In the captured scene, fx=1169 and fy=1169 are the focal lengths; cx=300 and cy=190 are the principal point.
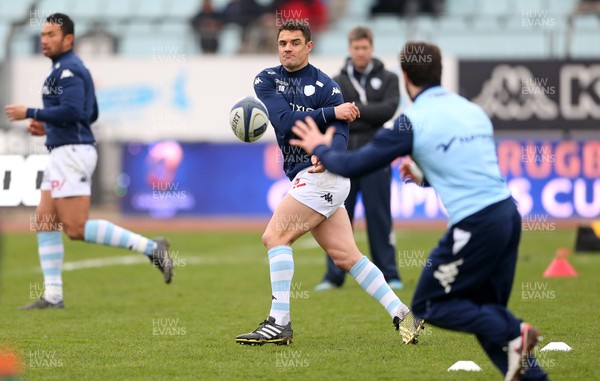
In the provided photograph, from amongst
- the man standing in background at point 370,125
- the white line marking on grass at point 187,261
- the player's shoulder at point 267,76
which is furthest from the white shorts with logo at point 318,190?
the white line marking on grass at point 187,261

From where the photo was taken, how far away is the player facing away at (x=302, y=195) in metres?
7.85

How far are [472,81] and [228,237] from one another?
5.79m

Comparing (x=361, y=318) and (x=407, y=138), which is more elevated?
(x=407, y=138)

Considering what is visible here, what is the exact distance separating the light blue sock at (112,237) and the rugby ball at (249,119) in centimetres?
236

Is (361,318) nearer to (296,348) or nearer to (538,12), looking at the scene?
(296,348)

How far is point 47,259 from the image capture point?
10.2 metres

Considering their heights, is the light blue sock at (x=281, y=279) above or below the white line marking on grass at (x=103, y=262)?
above

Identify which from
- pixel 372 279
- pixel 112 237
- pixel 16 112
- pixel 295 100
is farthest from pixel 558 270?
pixel 16 112

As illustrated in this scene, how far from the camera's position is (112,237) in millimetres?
10094

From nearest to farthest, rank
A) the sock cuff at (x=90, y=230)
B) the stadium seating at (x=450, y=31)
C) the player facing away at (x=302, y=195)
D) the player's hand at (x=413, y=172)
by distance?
the player's hand at (x=413, y=172) < the player facing away at (x=302, y=195) < the sock cuff at (x=90, y=230) < the stadium seating at (x=450, y=31)

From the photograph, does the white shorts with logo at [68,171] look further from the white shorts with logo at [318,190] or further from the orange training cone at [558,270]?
the orange training cone at [558,270]

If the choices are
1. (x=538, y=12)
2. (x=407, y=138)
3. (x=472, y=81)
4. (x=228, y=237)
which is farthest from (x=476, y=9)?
(x=407, y=138)

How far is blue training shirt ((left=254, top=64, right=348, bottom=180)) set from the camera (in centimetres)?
790

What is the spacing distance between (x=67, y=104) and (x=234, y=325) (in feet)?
7.92
